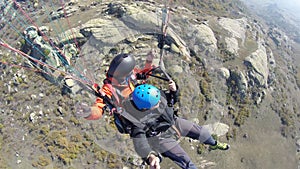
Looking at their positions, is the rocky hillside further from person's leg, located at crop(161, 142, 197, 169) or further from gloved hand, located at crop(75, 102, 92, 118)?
gloved hand, located at crop(75, 102, 92, 118)

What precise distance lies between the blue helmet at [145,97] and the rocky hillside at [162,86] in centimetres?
1361

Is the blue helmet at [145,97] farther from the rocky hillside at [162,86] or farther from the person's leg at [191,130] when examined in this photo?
the rocky hillside at [162,86]

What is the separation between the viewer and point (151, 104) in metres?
5.06

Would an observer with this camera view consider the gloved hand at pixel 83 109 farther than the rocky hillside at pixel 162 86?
No

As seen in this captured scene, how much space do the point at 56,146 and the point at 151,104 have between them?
14503mm

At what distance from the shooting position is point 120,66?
5516 mm

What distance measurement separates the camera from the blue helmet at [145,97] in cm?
500

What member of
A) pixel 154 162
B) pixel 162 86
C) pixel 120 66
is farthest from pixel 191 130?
pixel 162 86

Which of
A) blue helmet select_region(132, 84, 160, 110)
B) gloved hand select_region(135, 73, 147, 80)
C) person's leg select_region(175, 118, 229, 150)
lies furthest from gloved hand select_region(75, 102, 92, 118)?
person's leg select_region(175, 118, 229, 150)

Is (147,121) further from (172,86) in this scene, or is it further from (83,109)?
(83,109)

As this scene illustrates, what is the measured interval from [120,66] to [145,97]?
37.1 inches

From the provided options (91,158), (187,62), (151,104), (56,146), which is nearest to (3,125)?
(56,146)

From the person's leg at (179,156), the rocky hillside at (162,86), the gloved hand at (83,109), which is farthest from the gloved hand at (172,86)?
the rocky hillside at (162,86)

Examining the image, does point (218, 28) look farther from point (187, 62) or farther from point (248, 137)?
point (248, 137)
